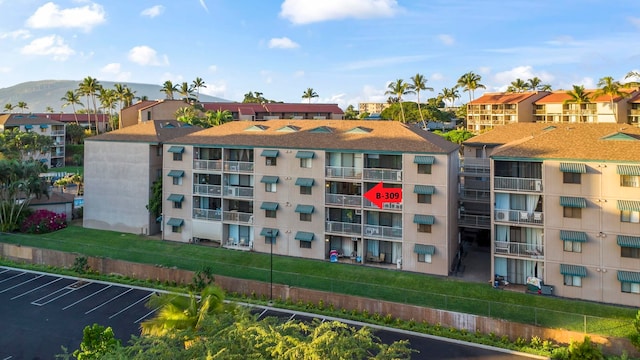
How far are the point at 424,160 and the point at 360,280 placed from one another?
10.5 metres

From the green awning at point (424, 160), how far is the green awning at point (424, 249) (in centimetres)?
650

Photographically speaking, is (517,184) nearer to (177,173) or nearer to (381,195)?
(381,195)

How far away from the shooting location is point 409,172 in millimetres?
37812

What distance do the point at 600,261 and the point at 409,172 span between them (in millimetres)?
14417

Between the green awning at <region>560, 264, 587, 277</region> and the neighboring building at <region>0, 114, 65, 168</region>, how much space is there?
100846 mm

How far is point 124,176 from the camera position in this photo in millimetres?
49156

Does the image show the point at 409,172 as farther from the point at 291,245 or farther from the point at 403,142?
the point at 291,245

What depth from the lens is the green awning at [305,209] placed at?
4058 cm

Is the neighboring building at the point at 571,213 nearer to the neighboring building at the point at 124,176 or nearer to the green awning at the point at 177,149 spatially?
the green awning at the point at 177,149

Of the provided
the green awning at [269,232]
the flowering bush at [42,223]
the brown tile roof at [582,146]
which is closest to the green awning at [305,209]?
the green awning at [269,232]

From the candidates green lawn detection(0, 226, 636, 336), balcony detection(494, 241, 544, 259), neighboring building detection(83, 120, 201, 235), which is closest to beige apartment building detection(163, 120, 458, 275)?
green lawn detection(0, 226, 636, 336)

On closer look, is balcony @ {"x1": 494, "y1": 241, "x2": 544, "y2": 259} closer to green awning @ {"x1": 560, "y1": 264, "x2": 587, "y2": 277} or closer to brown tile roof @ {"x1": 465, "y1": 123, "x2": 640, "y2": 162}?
green awning @ {"x1": 560, "y1": 264, "x2": 587, "y2": 277}

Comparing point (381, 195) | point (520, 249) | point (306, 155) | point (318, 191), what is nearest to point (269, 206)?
point (318, 191)

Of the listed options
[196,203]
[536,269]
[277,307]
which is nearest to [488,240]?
[536,269]
